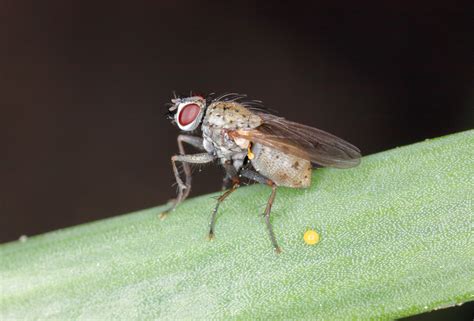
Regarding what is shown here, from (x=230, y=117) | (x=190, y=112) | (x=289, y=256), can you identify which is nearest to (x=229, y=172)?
(x=230, y=117)

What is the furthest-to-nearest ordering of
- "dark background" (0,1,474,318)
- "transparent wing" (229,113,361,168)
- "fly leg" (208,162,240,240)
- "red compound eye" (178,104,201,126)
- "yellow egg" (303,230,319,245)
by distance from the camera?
"dark background" (0,1,474,318)
"red compound eye" (178,104,201,126)
"transparent wing" (229,113,361,168)
"fly leg" (208,162,240,240)
"yellow egg" (303,230,319,245)

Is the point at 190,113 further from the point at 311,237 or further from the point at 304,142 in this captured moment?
the point at 311,237

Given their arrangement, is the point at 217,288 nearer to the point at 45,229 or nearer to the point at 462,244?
the point at 462,244

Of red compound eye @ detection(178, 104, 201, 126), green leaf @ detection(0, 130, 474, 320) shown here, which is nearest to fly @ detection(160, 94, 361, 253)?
red compound eye @ detection(178, 104, 201, 126)

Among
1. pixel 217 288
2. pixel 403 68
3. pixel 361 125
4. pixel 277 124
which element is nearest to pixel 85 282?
pixel 217 288

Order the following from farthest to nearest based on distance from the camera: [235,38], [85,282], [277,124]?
1. [235,38]
2. [277,124]
3. [85,282]

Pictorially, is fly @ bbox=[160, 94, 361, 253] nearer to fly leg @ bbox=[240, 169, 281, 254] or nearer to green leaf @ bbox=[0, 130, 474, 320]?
fly leg @ bbox=[240, 169, 281, 254]
